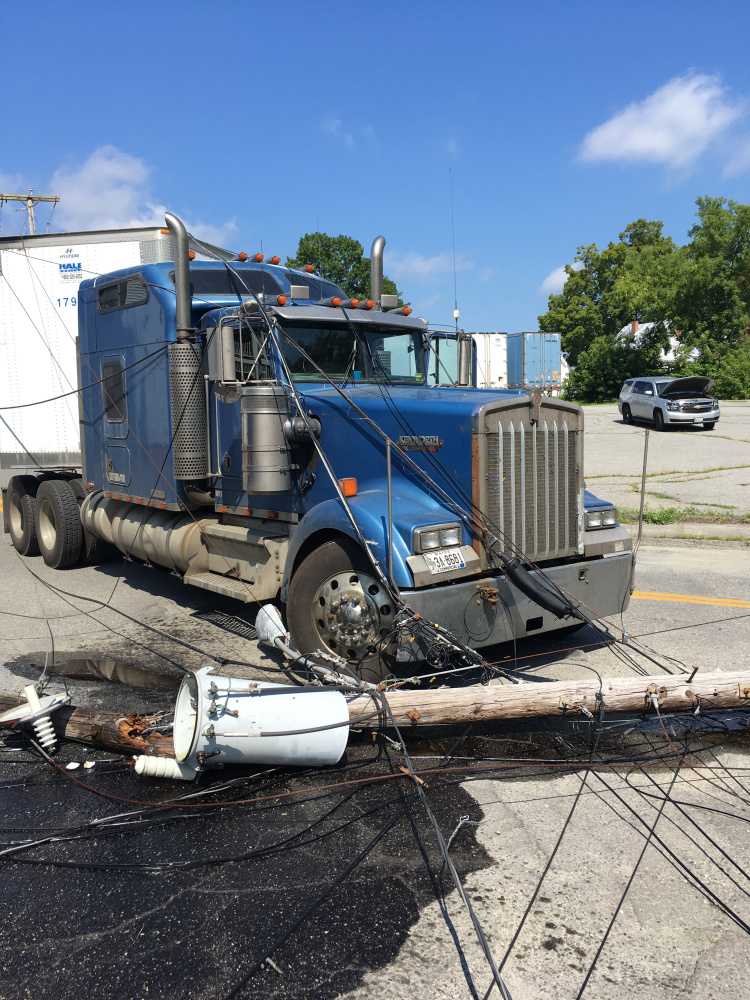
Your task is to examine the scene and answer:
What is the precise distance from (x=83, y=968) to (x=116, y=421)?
6164mm

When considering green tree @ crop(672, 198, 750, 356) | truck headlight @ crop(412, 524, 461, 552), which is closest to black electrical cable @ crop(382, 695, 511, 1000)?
truck headlight @ crop(412, 524, 461, 552)

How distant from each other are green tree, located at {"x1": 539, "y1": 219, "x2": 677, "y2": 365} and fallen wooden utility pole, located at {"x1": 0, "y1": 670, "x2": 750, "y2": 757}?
1651 inches

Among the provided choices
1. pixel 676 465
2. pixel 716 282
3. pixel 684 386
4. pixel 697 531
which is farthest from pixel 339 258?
pixel 697 531

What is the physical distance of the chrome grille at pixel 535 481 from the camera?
5250 millimetres

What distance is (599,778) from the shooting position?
4258 mm

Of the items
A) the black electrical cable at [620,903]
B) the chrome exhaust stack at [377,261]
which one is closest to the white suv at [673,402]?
the chrome exhaust stack at [377,261]

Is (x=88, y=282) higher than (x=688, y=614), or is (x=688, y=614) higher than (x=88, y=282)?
(x=88, y=282)

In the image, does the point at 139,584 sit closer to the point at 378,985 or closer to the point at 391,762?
the point at 391,762

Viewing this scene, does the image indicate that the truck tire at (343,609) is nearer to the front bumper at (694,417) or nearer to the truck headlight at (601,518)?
the truck headlight at (601,518)

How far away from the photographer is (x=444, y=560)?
4.92 metres

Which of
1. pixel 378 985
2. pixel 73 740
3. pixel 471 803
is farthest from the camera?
pixel 73 740

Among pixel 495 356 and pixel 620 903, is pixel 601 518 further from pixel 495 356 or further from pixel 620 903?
pixel 495 356

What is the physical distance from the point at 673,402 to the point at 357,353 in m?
21.2

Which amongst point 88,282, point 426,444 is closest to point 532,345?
point 88,282
